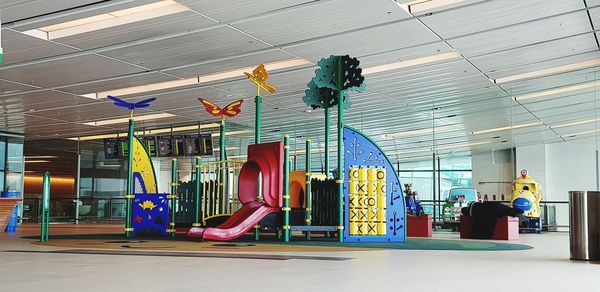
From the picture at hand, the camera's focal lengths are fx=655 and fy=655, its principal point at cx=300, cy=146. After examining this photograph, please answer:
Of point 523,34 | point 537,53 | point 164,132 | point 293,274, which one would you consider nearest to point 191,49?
point 523,34

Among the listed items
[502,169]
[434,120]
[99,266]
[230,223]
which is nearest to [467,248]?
[230,223]

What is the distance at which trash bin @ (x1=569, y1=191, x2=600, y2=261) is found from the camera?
6684 mm

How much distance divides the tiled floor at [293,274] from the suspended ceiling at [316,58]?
13.0 ft

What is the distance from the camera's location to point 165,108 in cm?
1723

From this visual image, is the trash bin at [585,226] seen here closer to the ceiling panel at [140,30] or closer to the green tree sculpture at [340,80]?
the green tree sculpture at [340,80]

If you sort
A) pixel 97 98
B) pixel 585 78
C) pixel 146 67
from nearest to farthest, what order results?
pixel 146 67 < pixel 585 78 < pixel 97 98

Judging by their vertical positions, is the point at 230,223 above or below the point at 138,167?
below

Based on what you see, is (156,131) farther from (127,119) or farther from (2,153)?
(2,153)

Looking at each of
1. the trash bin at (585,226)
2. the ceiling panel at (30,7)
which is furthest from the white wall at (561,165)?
the ceiling panel at (30,7)

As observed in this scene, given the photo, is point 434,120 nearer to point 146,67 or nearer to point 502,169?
point 502,169

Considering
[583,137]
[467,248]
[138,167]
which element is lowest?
[467,248]

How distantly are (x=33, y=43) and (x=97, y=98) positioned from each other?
208 inches

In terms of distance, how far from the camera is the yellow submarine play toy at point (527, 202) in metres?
16.0

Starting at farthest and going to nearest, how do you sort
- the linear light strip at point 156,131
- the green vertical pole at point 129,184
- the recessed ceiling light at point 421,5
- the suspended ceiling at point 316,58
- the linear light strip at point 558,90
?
the linear light strip at point 156,131
the linear light strip at point 558,90
the green vertical pole at point 129,184
the suspended ceiling at point 316,58
the recessed ceiling light at point 421,5
